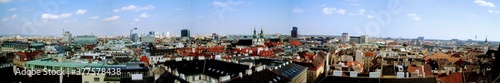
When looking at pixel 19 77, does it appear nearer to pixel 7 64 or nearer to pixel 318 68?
pixel 7 64

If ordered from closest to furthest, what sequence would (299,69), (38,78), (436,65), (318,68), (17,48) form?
1. (38,78)
2. (299,69)
3. (318,68)
4. (436,65)
5. (17,48)

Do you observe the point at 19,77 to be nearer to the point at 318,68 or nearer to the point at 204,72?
the point at 204,72

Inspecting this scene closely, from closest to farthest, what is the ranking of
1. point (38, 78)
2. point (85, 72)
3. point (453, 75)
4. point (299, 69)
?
point (85, 72), point (38, 78), point (453, 75), point (299, 69)

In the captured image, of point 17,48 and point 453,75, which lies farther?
point 17,48

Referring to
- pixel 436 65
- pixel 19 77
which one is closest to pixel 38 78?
pixel 19 77

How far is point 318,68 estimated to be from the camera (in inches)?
1187

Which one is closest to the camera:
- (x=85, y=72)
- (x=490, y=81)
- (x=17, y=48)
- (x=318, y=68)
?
(x=490, y=81)

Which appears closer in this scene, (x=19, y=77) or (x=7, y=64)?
(x=19, y=77)

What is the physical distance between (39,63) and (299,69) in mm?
16804

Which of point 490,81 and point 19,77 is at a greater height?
point 490,81

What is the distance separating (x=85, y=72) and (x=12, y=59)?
1960cm

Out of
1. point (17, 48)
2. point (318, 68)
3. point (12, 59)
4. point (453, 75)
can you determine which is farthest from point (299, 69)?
point (17, 48)

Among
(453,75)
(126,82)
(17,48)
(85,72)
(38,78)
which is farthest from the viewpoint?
(17,48)

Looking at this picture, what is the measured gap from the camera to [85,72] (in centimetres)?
1941
